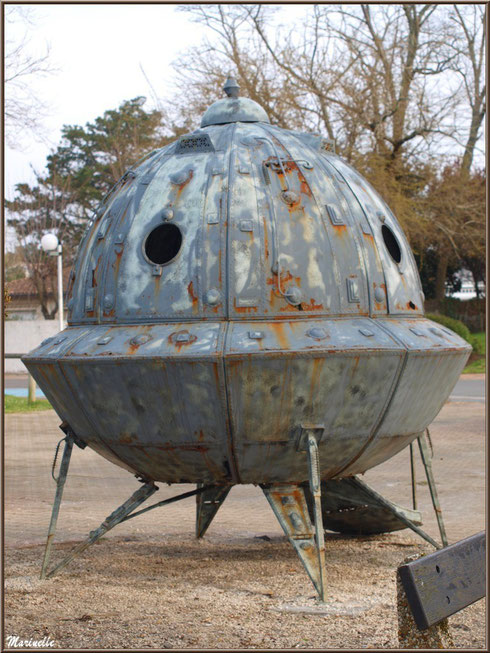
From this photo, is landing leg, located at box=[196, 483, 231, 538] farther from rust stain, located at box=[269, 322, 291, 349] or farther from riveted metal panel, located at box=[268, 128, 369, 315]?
Result: riveted metal panel, located at box=[268, 128, 369, 315]

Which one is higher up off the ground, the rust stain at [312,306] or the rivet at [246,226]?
the rivet at [246,226]

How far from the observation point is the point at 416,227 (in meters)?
23.5

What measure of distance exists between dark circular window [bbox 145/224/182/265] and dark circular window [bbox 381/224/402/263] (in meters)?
1.59

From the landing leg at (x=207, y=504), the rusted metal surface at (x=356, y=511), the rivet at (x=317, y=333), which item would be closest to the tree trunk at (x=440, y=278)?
the rusted metal surface at (x=356, y=511)

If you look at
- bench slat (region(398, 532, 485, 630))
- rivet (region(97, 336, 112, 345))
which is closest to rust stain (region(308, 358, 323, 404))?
rivet (region(97, 336, 112, 345))

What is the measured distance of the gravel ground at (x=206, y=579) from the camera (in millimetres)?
5062

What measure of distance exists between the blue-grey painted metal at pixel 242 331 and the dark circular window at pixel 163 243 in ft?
0.05

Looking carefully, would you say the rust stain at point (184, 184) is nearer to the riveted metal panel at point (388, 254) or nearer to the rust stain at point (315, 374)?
the riveted metal panel at point (388, 254)

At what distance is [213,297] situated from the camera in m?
5.53

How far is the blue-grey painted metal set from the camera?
5.41 m

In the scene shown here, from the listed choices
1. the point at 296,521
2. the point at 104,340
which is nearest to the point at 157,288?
the point at 104,340

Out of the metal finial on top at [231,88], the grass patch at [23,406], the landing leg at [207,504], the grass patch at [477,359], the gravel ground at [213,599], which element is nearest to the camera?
the gravel ground at [213,599]

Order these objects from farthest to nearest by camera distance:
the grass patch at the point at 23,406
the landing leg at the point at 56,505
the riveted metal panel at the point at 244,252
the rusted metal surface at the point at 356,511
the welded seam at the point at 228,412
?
the grass patch at the point at 23,406
the rusted metal surface at the point at 356,511
the landing leg at the point at 56,505
the riveted metal panel at the point at 244,252
the welded seam at the point at 228,412

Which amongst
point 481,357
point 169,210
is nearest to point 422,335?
point 169,210
